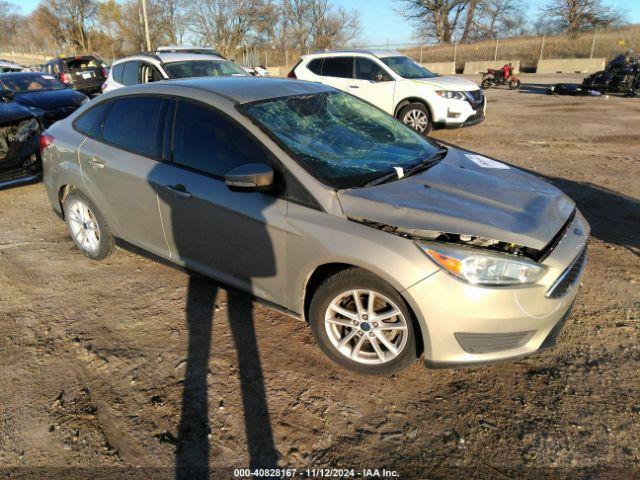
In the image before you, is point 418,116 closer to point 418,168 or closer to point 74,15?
point 418,168

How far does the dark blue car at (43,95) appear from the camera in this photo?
9.10 m

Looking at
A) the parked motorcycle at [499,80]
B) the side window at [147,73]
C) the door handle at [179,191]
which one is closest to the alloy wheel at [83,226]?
the door handle at [179,191]

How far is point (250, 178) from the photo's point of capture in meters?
2.66

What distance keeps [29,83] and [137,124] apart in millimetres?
9423

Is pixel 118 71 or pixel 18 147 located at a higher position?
pixel 118 71

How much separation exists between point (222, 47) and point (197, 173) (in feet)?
150

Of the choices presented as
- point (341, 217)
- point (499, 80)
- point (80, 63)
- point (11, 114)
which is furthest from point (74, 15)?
point (341, 217)

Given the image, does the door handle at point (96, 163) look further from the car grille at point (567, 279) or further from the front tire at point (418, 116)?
the front tire at point (418, 116)

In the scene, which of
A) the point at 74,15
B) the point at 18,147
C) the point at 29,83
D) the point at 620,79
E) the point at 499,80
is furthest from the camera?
the point at 74,15

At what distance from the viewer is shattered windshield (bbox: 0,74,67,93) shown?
10594 mm

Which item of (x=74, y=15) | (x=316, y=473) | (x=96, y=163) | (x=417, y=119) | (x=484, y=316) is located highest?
(x=74, y=15)

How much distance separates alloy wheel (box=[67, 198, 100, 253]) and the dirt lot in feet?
1.22

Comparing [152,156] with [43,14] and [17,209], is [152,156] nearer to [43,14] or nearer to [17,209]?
[17,209]

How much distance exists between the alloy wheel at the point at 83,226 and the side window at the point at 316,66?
298 inches
